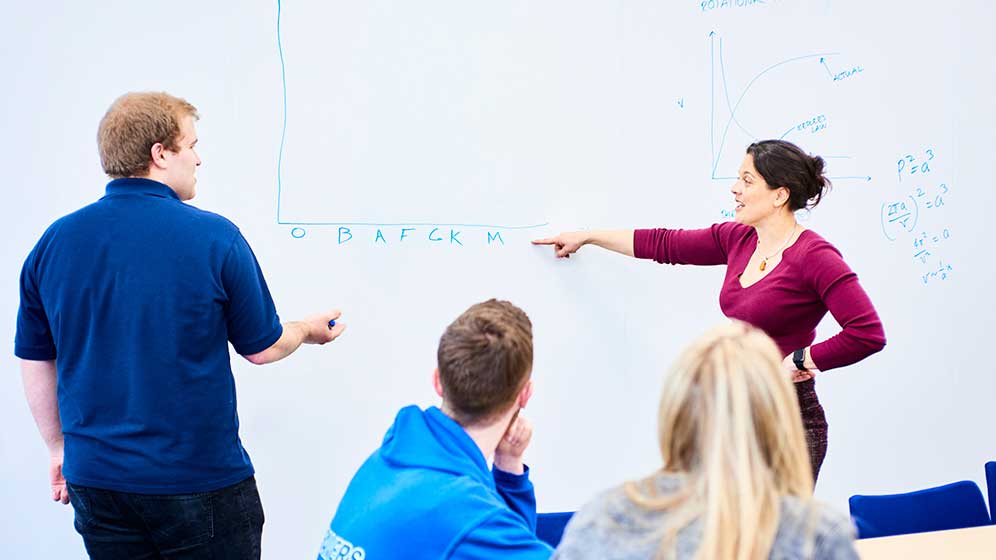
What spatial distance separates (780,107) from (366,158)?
4.54 ft

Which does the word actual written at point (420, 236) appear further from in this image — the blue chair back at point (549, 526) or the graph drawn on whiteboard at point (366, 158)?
the blue chair back at point (549, 526)

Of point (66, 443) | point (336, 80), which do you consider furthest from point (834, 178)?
point (66, 443)

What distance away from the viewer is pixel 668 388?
1.19 metres

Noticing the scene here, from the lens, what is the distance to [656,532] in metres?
1.12

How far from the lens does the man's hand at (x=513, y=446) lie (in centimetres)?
169

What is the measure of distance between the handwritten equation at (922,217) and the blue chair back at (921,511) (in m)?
1.07

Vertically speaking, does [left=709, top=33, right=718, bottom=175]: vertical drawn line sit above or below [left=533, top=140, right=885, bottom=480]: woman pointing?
above

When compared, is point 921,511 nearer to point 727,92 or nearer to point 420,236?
point 727,92

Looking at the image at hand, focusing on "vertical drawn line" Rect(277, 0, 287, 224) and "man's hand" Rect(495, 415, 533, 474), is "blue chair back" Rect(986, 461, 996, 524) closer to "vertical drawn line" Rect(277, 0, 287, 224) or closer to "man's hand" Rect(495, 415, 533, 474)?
"man's hand" Rect(495, 415, 533, 474)

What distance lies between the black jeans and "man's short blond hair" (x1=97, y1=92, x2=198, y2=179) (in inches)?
26.6

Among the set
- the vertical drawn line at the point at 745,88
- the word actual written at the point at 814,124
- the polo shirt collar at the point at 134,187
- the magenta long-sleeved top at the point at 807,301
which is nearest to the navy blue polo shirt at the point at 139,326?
the polo shirt collar at the point at 134,187

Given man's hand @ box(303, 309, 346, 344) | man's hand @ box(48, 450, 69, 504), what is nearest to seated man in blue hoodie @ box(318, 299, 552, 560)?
man's hand @ box(303, 309, 346, 344)

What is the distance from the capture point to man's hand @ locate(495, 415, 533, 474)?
5.54 feet

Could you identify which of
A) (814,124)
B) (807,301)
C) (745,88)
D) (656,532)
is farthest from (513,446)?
(814,124)
